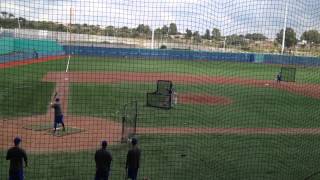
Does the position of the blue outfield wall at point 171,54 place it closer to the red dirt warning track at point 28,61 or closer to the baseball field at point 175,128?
the red dirt warning track at point 28,61

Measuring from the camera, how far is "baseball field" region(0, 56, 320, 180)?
504 inches

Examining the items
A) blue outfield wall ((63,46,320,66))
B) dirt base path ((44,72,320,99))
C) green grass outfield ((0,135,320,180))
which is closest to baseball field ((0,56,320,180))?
green grass outfield ((0,135,320,180))

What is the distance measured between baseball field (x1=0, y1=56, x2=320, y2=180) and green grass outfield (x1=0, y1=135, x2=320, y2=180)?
3cm

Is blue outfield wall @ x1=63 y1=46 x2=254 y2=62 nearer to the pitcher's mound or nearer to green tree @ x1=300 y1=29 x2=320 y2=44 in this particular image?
the pitcher's mound

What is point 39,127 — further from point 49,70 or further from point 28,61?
point 28,61

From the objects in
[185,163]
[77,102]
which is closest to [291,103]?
[77,102]

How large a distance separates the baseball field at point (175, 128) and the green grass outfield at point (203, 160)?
0.03 m

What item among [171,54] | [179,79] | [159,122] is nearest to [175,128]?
[159,122]

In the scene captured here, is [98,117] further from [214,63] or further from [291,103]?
[214,63]

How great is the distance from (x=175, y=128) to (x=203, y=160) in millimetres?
4414

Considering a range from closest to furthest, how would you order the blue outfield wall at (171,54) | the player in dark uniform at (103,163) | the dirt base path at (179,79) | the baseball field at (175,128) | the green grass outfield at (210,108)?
the player in dark uniform at (103,163) → the baseball field at (175,128) → the green grass outfield at (210,108) → the dirt base path at (179,79) → the blue outfield wall at (171,54)

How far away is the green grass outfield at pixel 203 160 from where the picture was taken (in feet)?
39.9

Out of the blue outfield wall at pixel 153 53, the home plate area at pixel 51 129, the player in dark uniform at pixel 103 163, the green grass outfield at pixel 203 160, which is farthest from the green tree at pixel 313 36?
the blue outfield wall at pixel 153 53

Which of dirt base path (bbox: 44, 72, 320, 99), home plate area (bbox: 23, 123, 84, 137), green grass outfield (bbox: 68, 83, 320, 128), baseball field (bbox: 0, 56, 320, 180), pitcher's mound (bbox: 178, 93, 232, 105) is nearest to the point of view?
baseball field (bbox: 0, 56, 320, 180)
